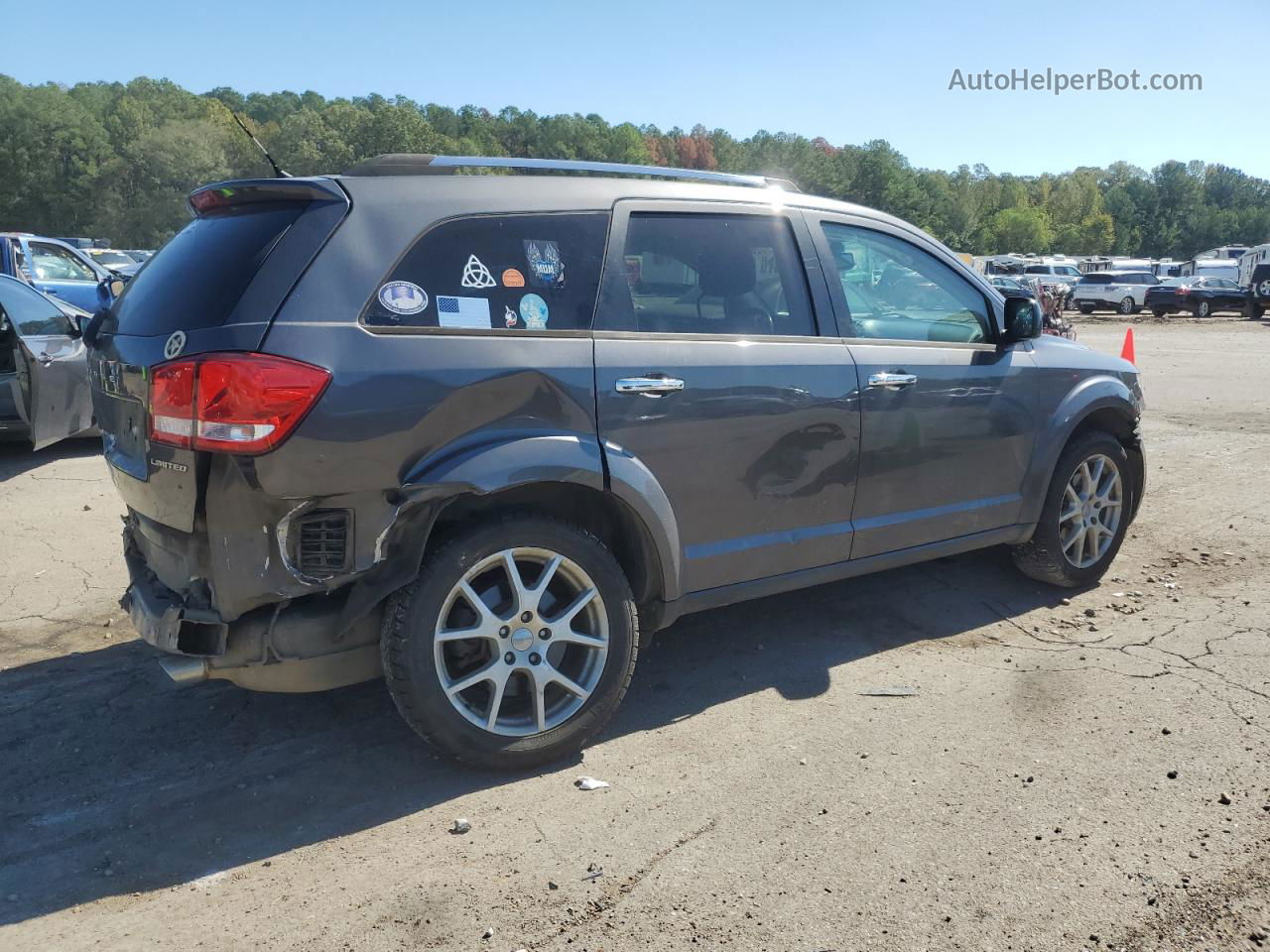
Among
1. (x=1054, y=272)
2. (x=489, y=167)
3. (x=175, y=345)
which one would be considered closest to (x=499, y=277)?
(x=489, y=167)

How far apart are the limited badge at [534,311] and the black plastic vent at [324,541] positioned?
0.90m

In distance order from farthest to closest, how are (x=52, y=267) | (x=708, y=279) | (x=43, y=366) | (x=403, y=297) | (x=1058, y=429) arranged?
1. (x=52, y=267)
2. (x=43, y=366)
3. (x=1058, y=429)
4. (x=708, y=279)
5. (x=403, y=297)

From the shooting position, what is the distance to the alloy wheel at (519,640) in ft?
10.7

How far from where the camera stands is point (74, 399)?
758 cm

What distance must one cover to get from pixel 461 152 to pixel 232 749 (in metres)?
75.0

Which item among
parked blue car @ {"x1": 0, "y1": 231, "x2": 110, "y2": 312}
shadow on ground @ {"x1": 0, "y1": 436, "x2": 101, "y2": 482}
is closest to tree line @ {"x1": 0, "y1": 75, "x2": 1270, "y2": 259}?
parked blue car @ {"x1": 0, "y1": 231, "x2": 110, "y2": 312}

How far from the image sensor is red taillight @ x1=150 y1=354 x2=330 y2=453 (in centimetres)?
286

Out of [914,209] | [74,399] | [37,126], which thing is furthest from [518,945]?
[37,126]

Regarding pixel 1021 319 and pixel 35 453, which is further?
pixel 35 453

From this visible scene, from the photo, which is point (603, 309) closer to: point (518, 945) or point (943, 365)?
point (943, 365)

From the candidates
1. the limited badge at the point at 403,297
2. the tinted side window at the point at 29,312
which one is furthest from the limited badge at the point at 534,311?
the tinted side window at the point at 29,312

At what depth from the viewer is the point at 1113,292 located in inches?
1540

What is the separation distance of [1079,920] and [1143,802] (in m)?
0.75

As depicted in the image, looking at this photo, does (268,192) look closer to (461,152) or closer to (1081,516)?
(1081,516)
